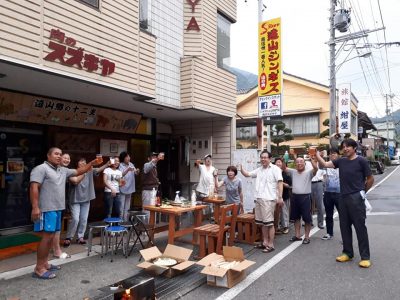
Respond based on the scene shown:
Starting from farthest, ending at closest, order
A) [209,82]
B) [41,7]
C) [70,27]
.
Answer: [209,82], [70,27], [41,7]

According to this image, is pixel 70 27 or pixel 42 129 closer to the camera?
pixel 70 27

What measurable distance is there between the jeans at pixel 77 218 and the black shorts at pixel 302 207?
4444mm

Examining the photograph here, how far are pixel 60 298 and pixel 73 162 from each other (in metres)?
4.80

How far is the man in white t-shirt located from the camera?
254 inches

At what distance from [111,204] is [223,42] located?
6.87 m

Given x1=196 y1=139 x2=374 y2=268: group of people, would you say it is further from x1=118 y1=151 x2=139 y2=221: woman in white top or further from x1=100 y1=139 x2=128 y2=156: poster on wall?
x1=100 y1=139 x2=128 y2=156: poster on wall

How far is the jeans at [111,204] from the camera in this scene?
7783mm

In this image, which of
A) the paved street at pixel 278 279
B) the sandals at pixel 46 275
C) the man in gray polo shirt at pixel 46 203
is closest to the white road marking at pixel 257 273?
the paved street at pixel 278 279

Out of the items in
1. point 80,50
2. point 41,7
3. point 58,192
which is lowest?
point 58,192

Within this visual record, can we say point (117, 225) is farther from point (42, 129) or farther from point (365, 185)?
point (365, 185)

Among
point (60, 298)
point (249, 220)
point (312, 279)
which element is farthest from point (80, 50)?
point (312, 279)

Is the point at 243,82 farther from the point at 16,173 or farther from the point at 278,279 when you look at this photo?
the point at 278,279

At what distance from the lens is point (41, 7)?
5.62m

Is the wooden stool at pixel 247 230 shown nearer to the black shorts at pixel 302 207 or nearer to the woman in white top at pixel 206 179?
the black shorts at pixel 302 207
